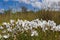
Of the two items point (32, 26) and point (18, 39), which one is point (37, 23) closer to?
point (32, 26)

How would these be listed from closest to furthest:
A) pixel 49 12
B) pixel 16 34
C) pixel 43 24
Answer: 1. pixel 16 34
2. pixel 43 24
3. pixel 49 12

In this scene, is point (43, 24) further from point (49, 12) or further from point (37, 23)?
point (49, 12)

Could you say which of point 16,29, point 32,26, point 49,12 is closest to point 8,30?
point 16,29

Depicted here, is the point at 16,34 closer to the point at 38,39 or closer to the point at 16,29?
the point at 16,29

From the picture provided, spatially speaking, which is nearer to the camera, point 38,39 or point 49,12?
point 38,39

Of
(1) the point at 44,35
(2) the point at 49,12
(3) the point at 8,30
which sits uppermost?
(3) the point at 8,30

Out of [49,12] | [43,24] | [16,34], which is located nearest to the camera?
[16,34]

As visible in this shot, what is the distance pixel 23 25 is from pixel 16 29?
0.21 metres

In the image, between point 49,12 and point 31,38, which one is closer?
point 31,38

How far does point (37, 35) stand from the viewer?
21.7 feet

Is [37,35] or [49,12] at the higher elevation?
[37,35]

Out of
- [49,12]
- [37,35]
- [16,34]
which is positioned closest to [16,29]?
[16,34]

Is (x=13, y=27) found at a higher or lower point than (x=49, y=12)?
higher

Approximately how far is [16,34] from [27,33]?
0.28 metres
